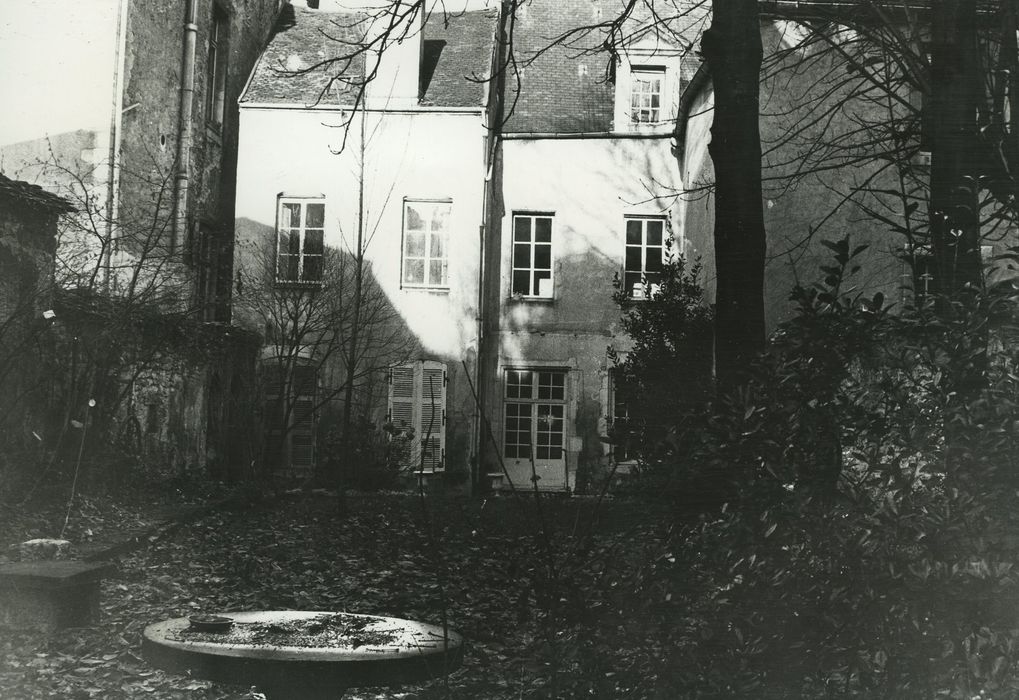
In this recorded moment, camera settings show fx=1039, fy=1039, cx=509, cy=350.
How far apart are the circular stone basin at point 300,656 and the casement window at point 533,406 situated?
1468cm

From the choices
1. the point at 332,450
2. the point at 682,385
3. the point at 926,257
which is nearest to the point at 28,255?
the point at 332,450

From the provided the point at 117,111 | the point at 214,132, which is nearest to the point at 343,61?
the point at 214,132

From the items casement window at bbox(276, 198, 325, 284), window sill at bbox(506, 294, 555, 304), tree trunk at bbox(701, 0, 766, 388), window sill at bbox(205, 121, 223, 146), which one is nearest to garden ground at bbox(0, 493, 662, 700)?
tree trunk at bbox(701, 0, 766, 388)

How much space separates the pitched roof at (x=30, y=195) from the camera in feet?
37.3

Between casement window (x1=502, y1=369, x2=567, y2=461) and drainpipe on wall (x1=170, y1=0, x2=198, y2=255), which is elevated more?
drainpipe on wall (x1=170, y1=0, x2=198, y2=255)

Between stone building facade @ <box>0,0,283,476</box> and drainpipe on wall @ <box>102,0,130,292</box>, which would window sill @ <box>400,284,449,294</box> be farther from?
drainpipe on wall @ <box>102,0,130,292</box>

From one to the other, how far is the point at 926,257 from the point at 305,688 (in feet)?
9.96

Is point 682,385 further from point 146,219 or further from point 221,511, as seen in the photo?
point 146,219

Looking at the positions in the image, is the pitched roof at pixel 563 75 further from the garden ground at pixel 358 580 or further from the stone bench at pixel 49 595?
the stone bench at pixel 49 595

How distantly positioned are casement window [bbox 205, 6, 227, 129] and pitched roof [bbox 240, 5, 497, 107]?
455 millimetres

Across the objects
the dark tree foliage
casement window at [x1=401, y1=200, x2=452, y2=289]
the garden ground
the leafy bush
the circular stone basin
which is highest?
casement window at [x1=401, y1=200, x2=452, y2=289]

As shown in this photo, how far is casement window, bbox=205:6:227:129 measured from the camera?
1792cm

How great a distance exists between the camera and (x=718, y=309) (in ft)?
19.7

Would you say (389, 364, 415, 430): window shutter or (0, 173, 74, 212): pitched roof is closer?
(0, 173, 74, 212): pitched roof
